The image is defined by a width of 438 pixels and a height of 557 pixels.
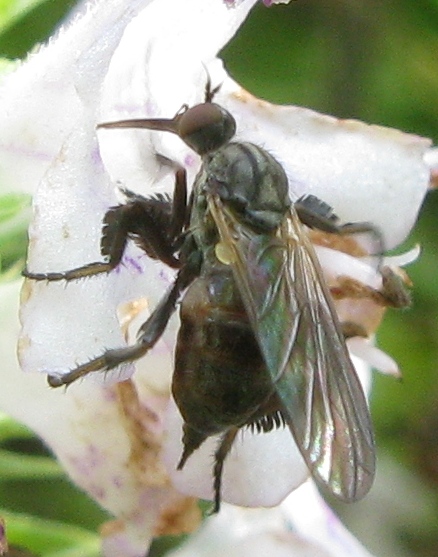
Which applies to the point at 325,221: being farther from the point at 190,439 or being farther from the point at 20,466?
A: the point at 20,466

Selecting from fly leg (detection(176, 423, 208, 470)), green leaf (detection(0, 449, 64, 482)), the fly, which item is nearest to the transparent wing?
the fly

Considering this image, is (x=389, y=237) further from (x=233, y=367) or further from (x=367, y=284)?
(x=233, y=367)

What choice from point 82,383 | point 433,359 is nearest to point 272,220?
point 82,383

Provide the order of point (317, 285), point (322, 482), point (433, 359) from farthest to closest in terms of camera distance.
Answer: point (433, 359) → point (317, 285) → point (322, 482)

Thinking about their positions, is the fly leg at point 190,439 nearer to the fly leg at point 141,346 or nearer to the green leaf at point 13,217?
the fly leg at point 141,346

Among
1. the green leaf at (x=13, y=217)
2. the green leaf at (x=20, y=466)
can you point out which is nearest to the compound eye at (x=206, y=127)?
the green leaf at (x=13, y=217)

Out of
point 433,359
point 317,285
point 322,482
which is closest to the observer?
point 322,482
